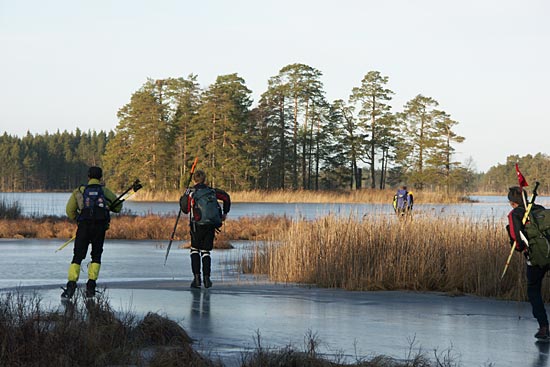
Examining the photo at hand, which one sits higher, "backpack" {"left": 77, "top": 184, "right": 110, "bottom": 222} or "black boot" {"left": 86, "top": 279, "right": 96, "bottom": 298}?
"backpack" {"left": 77, "top": 184, "right": 110, "bottom": 222}

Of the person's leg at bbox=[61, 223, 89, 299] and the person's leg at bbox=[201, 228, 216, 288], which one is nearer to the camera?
the person's leg at bbox=[61, 223, 89, 299]

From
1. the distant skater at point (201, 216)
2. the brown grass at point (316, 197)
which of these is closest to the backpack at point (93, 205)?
the distant skater at point (201, 216)

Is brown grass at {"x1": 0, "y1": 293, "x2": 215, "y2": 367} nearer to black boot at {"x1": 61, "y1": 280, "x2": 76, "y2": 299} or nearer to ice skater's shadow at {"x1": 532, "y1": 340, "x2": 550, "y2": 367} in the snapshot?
ice skater's shadow at {"x1": 532, "y1": 340, "x2": 550, "y2": 367}

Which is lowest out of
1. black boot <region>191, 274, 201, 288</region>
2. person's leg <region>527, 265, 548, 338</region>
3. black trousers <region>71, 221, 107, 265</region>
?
black boot <region>191, 274, 201, 288</region>

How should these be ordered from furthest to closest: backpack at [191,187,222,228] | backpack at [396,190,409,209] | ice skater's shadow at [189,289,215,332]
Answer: backpack at [396,190,409,209] → backpack at [191,187,222,228] → ice skater's shadow at [189,289,215,332]

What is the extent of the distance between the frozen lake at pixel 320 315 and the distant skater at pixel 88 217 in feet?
1.49

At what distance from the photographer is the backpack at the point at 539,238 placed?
408 inches

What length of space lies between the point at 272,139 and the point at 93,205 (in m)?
85.6

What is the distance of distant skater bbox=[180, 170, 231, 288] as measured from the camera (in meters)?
14.8

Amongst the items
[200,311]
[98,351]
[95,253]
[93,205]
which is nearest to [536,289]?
[200,311]

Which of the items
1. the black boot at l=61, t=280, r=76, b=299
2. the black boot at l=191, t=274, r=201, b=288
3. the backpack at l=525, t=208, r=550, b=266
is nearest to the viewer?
the backpack at l=525, t=208, r=550, b=266

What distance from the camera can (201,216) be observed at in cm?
1484

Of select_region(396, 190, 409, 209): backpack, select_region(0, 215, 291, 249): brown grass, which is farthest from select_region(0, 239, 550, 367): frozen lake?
select_region(0, 215, 291, 249): brown grass

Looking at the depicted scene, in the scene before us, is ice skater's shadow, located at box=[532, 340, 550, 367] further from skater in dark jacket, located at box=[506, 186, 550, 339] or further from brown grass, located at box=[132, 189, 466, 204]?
brown grass, located at box=[132, 189, 466, 204]
